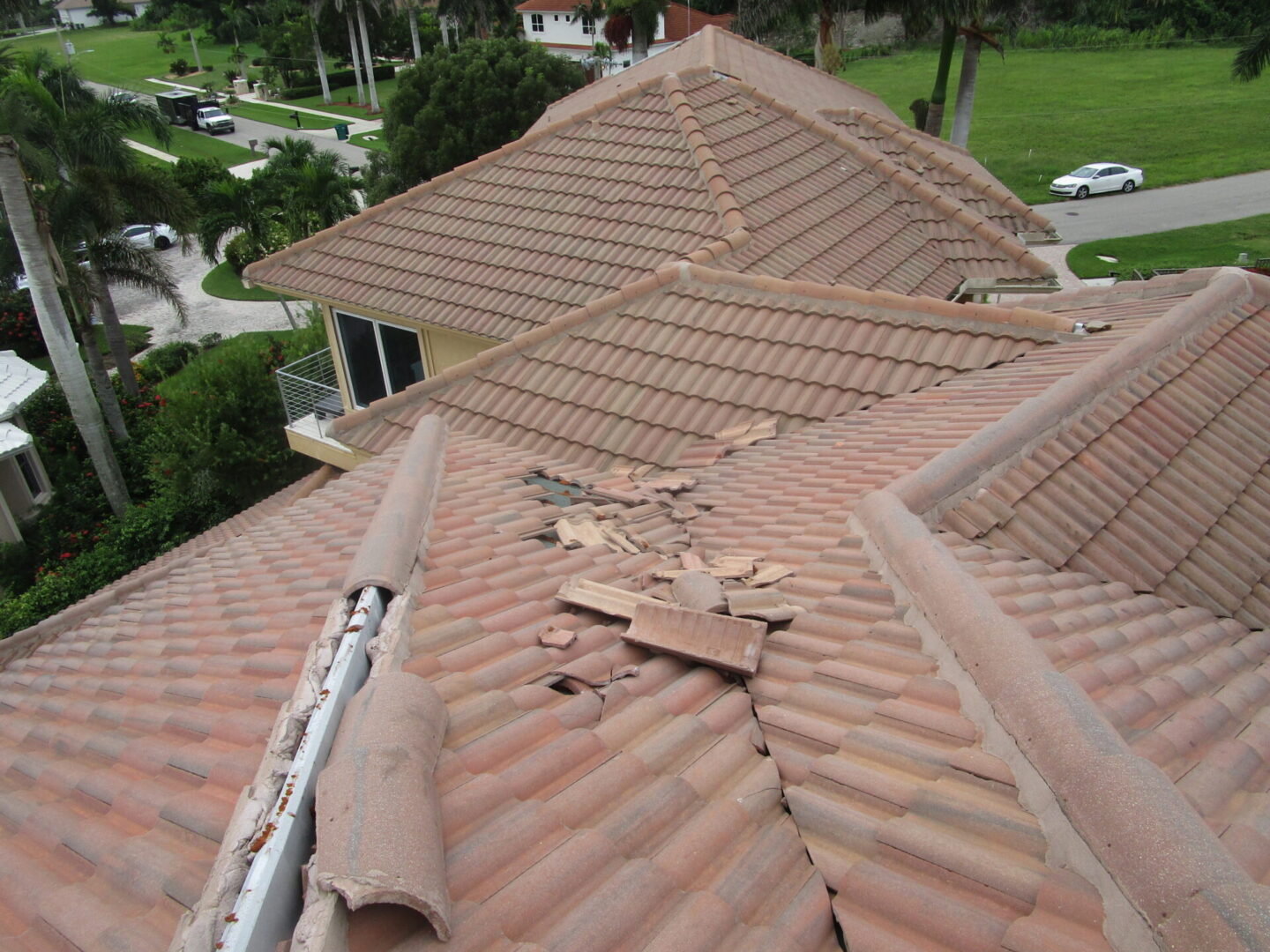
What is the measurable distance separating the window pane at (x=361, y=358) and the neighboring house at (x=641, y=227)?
3cm

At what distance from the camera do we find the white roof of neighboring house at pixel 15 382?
2291 cm

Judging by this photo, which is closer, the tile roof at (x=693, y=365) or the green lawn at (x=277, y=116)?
the tile roof at (x=693, y=365)

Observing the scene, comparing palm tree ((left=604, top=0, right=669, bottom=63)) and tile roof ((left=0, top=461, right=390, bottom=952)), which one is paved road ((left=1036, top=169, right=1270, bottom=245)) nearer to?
palm tree ((left=604, top=0, right=669, bottom=63))

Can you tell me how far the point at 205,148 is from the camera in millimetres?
52719

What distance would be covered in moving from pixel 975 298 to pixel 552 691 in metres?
11.5

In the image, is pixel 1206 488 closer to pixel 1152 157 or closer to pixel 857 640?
pixel 857 640

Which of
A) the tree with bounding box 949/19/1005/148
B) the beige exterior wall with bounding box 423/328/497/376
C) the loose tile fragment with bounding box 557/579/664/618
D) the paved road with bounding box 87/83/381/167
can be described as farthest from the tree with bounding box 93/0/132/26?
the loose tile fragment with bounding box 557/579/664/618

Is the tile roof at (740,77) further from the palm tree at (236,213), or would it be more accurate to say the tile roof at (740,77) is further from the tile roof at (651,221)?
the palm tree at (236,213)

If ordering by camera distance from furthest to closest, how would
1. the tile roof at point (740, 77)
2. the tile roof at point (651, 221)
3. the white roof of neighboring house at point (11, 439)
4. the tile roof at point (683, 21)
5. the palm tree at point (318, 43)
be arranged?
the palm tree at point (318, 43) → the tile roof at point (683, 21) → the white roof of neighboring house at point (11, 439) → the tile roof at point (740, 77) → the tile roof at point (651, 221)

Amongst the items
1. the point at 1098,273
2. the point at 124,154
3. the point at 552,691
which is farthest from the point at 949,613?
the point at 1098,273

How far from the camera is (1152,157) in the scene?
40188 mm

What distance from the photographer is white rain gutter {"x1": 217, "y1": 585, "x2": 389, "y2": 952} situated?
223 cm

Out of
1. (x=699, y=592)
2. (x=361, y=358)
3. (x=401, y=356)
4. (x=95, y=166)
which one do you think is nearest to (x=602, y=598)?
(x=699, y=592)

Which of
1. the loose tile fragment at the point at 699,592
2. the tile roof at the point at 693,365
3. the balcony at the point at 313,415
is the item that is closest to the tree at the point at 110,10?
the balcony at the point at 313,415
